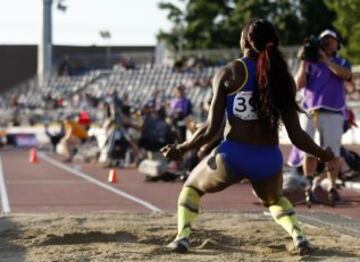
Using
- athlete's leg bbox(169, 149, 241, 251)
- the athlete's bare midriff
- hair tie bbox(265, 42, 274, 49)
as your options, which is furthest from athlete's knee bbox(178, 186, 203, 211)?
hair tie bbox(265, 42, 274, 49)

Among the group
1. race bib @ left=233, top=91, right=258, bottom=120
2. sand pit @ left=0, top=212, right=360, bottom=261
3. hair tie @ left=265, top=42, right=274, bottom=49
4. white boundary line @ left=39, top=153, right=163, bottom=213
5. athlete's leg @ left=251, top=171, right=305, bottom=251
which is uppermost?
hair tie @ left=265, top=42, right=274, bottom=49

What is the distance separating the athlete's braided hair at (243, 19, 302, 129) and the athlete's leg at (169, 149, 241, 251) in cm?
50

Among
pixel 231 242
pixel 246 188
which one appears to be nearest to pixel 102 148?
pixel 246 188

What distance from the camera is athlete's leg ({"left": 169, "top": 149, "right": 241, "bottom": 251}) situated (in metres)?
7.25

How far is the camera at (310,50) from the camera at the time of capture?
430 inches

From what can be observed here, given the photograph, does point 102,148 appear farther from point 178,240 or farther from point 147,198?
point 178,240

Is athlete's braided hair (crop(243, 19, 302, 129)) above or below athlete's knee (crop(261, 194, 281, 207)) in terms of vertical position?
above

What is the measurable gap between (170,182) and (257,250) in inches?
345

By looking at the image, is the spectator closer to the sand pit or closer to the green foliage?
the sand pit

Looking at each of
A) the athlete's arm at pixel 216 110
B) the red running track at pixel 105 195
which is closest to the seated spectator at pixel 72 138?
the red running track at pixel 105 195

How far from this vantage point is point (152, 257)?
7.12m

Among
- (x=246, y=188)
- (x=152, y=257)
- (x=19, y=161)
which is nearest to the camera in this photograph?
(x=152, y=257)

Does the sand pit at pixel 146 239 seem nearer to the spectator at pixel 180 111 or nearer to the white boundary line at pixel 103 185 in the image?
the white boundary line at pixel 103 185

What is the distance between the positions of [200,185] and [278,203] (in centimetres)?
65
